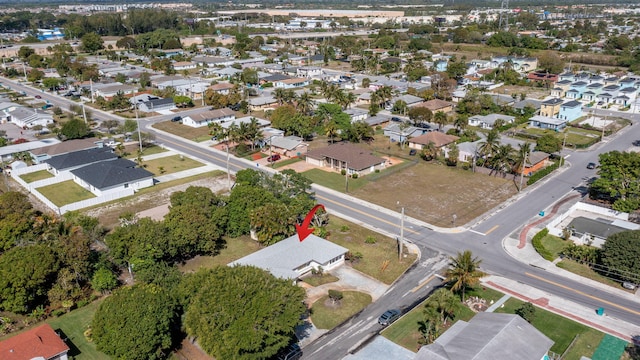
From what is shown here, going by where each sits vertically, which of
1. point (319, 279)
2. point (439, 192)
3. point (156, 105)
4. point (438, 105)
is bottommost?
point (319, 279)

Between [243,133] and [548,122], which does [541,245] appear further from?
[548,122]

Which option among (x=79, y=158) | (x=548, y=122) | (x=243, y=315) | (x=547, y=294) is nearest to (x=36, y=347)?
(x=243, y=315)

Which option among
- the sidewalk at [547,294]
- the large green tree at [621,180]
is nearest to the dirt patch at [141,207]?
the sidewalk at [547,294]

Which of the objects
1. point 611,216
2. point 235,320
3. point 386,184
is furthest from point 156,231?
point 611,216

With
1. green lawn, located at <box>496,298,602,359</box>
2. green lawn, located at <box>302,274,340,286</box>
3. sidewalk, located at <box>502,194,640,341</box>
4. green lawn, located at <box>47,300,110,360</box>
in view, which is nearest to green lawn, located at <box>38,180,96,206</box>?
green lawn, located at <box>47,300,110,360</box>

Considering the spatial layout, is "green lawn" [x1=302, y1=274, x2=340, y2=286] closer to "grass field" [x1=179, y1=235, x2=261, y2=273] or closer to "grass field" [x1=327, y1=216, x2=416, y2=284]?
"grass field" [x1=327, y1=216, x2=416, y2=284]

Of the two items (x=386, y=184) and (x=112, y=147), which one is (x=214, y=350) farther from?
(x=112, y=147)
